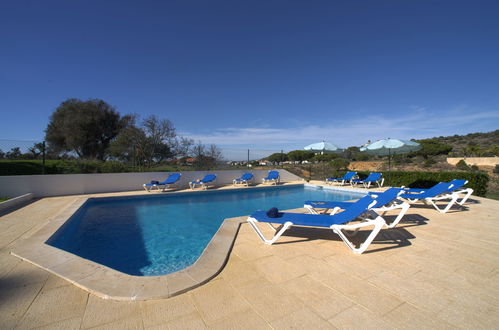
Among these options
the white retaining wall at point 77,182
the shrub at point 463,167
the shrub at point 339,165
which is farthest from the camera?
the shrub at point 463,167

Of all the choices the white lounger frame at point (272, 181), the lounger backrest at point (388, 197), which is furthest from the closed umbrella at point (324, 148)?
the lounger backrest at point (388, 197)

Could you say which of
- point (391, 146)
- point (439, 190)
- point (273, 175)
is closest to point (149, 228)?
point (439, 190)

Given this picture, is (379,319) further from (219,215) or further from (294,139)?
(294,139)

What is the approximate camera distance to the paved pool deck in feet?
4.97

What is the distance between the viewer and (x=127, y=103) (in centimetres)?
1342

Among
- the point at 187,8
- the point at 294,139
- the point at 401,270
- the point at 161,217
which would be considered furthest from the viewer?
the point at 294,139

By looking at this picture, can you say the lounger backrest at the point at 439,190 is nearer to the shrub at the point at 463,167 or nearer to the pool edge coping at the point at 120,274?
the pool edge coping at the point at 120,274

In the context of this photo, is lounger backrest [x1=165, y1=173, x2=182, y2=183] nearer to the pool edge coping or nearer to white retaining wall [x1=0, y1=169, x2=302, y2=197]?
white retaining wall [x1=0, y1=169, x2=302, y2=197]

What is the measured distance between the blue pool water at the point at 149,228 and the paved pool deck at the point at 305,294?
1.05m

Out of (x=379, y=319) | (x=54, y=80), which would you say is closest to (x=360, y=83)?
(x=379, y=319)

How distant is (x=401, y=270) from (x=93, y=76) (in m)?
13.2

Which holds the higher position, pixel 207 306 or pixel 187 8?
pixel 187 8

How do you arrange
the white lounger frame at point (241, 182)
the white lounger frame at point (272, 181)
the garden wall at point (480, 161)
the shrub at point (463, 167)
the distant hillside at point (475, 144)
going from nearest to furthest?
the white lounger frame at point (241, 182), the white lounger frame at point (272, 181), the shrub at point (463, 167), the garden wall at point (480, 161), the distant hillside at point (475, 144)

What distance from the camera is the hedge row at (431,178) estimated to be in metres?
7.21
